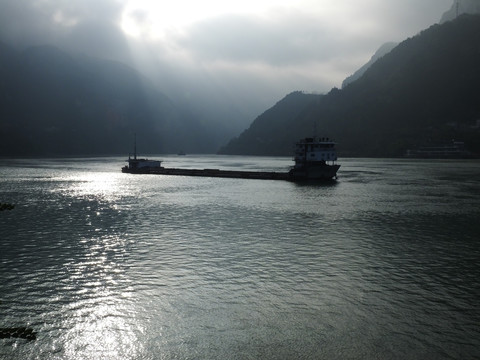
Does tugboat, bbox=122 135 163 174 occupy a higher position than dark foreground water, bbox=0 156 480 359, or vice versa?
tugboat, bbox=122 135 163 174

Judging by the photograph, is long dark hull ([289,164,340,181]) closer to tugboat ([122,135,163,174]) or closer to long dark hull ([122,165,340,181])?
long dark hull ([122,165,340,181])

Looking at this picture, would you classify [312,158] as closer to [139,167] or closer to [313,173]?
[313,173]

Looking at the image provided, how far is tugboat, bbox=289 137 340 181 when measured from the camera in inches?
4412

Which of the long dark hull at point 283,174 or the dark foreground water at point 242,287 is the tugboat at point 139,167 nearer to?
the long dark hull at point 283,174

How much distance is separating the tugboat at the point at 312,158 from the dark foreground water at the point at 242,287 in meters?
60.9

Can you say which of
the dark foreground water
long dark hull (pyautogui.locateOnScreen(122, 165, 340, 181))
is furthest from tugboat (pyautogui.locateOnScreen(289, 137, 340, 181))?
the dark foreground water

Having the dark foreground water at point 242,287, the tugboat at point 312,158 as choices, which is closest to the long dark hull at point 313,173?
the tugboat at point 312,158

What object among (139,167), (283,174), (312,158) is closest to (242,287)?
(312,158)

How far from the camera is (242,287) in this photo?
81.1 feet

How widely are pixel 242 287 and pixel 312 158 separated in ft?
305

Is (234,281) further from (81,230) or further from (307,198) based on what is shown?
(307,198)

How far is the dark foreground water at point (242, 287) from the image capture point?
57.6 ft

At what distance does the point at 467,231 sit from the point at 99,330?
42079 mm

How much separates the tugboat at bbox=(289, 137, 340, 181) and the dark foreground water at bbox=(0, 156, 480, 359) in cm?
6086
